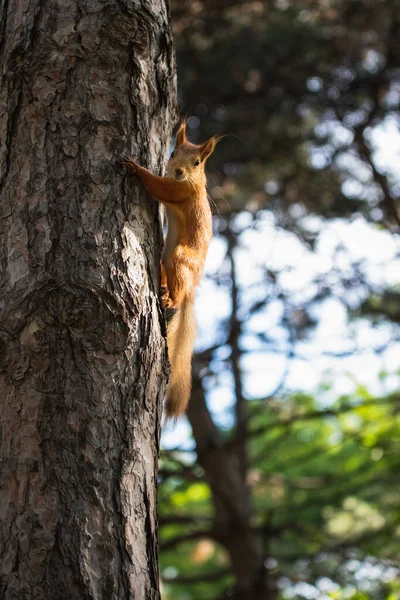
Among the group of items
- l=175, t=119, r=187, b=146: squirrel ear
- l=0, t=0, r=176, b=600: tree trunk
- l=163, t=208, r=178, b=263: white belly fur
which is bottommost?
l=0, t=0, r=176, b=600: tree trunk

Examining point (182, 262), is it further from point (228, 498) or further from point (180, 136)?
point (228, 498)

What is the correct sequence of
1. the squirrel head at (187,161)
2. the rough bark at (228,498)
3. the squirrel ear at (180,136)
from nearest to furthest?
1. the squirrel head at (187,161)
2. the squirrel ear at (180,136)
3. the rough bark at (228,498)

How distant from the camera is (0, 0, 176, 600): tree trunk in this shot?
1.87 meters

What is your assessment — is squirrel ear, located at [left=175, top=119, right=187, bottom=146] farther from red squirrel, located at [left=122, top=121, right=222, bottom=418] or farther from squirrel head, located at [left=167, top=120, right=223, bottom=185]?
red squirrel, located at [left=122, top=121, right=222, bottom=418]

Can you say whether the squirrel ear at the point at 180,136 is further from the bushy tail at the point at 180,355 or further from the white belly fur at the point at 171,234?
the bushy tail at the point at 180,355

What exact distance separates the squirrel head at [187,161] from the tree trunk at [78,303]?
1.68ft

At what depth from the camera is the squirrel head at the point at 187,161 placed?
2.99 metres

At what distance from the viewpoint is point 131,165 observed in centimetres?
230

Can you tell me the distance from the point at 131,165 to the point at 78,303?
0.55 m

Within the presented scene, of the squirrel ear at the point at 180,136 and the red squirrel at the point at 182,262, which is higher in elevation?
the squirrel ear at the point at 180,136

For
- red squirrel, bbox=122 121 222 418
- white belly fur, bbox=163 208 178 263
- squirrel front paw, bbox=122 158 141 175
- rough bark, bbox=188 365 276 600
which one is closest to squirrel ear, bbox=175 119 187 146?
red squirrel, bbox=122 121 222 418

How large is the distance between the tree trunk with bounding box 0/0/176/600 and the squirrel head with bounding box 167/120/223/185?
512 millimetres

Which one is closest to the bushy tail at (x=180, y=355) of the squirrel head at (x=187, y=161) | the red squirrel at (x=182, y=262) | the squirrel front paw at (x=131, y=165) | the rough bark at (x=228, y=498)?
the red squirrel at (x=182, y=262)

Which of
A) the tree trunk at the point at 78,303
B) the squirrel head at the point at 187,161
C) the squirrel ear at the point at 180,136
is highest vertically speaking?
the squirrel ear at the point at 180,136
